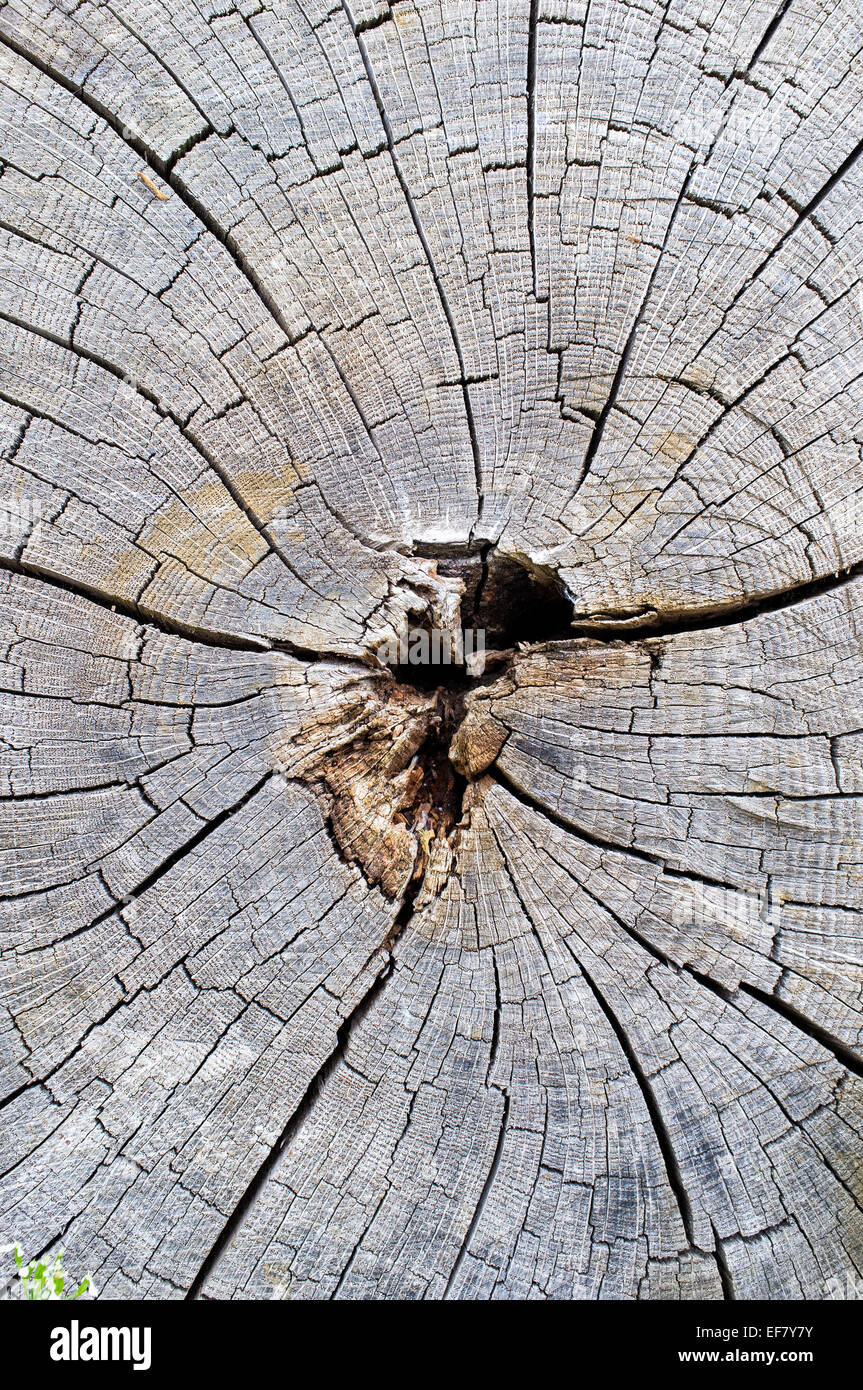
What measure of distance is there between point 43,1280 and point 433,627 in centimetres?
137

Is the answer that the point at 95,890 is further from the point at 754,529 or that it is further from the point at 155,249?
the point at 754,529

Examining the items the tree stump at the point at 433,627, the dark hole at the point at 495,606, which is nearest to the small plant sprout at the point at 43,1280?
the tree stump at the point at 433,627

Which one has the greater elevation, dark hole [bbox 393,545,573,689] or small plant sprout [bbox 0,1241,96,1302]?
dark hole [bbox 393,545,573,689]

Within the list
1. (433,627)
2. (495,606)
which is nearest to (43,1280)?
(433,627)

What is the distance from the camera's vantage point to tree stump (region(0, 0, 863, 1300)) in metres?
1.59

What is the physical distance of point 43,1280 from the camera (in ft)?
5.02

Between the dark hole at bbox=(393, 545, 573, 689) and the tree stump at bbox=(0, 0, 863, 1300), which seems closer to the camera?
the tree stump at bbox=(0, 0, 863, 1300)

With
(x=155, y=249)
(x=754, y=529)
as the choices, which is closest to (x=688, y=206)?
(x=754, y=529)

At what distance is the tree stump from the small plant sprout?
0.15ft

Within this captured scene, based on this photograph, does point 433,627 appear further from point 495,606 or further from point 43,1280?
point 43,1280

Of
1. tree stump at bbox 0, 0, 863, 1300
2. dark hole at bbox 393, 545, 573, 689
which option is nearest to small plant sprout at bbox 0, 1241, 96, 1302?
tree stump at bbox 0, 0, 863, 1300

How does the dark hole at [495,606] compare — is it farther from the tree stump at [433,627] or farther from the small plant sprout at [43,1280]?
the small plant sprout at [43,1280]

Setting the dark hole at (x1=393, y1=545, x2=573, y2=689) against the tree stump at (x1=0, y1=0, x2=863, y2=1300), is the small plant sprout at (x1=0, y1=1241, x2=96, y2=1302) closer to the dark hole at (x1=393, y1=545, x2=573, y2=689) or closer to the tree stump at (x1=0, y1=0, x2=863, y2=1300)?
the tree stump at (x1=0, y1=0, x2=863, y2=1300)

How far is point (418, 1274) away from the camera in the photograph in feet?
5.21
